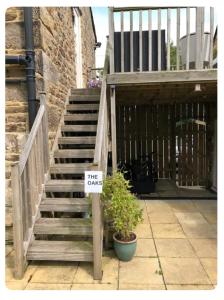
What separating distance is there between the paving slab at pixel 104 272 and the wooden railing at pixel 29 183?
618 millimetres

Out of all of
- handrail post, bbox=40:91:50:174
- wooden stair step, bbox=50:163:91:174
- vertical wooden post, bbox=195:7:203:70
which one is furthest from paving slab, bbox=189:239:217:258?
vertical wooden post, bbox=195:7:203:70

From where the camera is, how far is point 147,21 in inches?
175

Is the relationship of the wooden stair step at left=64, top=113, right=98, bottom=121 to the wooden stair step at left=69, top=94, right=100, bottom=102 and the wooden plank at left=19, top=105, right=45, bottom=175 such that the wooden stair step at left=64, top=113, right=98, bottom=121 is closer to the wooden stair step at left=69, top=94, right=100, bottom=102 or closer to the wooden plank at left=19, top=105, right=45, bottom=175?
the wooden stair step at left=69, top=94, right=100, bottom=102

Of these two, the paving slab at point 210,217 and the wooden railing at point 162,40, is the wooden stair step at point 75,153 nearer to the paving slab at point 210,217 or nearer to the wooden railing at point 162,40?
the wooden railing at point 162,40

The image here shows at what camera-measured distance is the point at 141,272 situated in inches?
117


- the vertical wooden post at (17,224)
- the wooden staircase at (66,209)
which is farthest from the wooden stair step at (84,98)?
the vertical wooden post at (17,224)

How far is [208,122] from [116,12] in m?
4.30

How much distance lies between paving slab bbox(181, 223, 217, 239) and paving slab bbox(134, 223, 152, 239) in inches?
20.9

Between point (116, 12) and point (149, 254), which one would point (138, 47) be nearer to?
point (116, 12)

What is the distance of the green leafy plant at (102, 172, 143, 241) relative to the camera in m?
3.08

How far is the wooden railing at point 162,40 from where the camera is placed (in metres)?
4.32

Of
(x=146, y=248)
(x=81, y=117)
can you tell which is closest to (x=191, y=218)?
(x=146, y=248)

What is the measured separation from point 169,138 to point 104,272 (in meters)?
A: 5.41

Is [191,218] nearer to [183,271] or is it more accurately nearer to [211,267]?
[211,267]
